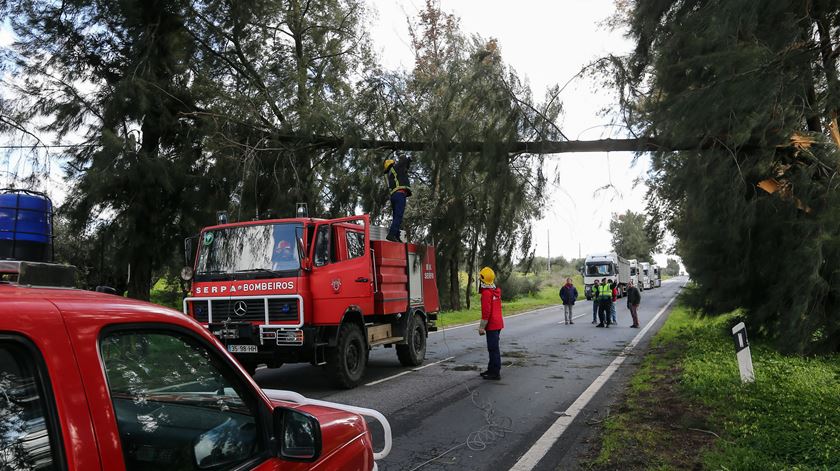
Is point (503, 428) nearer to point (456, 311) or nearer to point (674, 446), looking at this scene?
point (674, 446)

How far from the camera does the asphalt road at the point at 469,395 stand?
5.64 metres

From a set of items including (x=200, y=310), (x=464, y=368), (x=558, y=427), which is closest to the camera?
(x=558, y=427)

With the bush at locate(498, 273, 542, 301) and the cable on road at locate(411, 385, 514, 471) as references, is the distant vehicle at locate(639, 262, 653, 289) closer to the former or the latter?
the bush at locate(498, 273, 542, 301)

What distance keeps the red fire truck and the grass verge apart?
4.01 m

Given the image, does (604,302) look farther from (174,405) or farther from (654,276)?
(654,276)

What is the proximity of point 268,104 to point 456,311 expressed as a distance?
1877 cm

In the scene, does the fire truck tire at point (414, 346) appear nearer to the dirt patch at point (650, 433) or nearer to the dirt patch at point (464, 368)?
the dirt patch at point (464, 368)

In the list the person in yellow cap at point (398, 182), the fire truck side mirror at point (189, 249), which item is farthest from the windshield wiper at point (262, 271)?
the person in yellow cap at point (398, 182)

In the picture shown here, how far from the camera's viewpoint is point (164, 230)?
10.4 metres

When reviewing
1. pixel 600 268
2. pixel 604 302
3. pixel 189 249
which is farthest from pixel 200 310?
pixel 600 268

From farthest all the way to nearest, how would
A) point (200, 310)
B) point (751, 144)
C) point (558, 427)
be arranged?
point (751, 144) → point (200, 310) → point (558, 427)

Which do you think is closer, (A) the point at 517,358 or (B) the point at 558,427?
(B) the point at 558,427

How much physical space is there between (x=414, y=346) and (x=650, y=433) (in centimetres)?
564

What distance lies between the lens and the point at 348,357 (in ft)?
29.4
